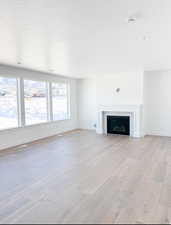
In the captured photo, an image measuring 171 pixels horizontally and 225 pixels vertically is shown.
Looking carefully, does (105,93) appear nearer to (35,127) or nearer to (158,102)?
(158,102)

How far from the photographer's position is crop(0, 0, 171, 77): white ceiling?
1.94 meters

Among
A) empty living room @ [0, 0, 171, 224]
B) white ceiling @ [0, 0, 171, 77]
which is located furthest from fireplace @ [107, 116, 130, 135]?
white ceiling @ [0, 0, 171, 77]

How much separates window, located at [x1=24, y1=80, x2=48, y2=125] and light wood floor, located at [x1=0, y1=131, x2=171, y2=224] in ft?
4.98

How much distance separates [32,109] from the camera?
19.7 feet

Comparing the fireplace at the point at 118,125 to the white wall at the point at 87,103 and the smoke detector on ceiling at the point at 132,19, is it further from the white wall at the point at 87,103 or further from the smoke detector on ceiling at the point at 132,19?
the smoke detector on ceiling at the point at 132,19

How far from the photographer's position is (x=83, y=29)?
2.59m

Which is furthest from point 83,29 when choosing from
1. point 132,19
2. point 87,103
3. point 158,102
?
point 87,103

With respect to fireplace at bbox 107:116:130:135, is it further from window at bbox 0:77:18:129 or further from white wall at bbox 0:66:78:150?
window at bbox 0:77:18:129

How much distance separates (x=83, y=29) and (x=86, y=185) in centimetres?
250

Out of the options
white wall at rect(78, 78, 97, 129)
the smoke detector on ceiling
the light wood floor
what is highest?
the smoke detector on ceiling

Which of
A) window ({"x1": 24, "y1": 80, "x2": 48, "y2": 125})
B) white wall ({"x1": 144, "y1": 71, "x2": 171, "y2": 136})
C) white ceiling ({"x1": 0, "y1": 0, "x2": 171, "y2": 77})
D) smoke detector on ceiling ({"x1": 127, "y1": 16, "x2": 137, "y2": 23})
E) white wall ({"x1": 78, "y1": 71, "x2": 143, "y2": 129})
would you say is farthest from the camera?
white wall ({"x1": 78, "y1": 71, "x2": 143, "y2": 129})

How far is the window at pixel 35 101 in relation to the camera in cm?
579

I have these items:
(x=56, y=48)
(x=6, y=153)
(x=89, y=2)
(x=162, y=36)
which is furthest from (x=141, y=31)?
(x=6, y=153)

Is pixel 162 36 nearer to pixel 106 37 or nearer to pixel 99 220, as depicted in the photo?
pixel 106 37
